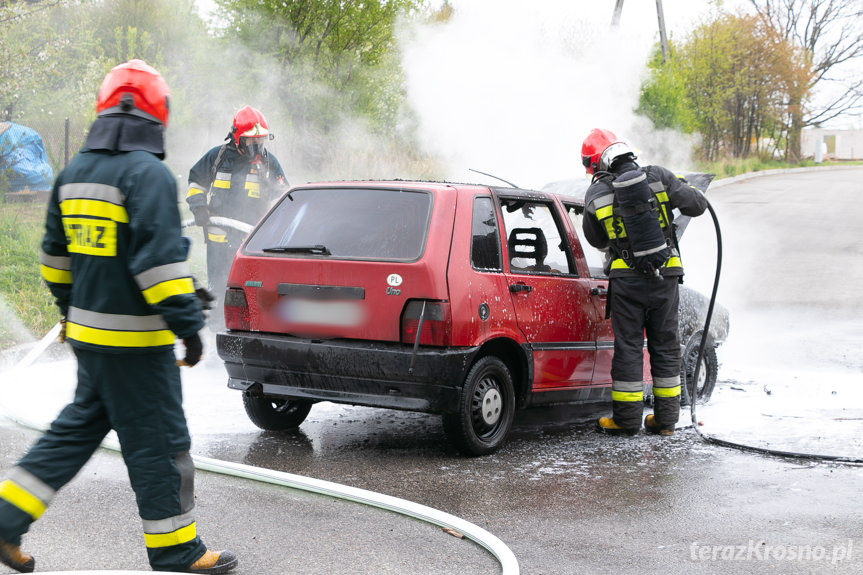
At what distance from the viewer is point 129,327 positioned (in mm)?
3297

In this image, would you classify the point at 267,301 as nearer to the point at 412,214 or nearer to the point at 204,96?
the point at 412,214

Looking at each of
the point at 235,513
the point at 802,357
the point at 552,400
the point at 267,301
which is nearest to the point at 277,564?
the point at 235,513

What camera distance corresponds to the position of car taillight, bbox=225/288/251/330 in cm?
554

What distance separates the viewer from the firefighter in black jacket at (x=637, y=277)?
6008 mm

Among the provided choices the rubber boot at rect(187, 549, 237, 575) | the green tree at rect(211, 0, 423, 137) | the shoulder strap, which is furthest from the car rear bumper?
the green tree at rect(211, 0, 423, 137)

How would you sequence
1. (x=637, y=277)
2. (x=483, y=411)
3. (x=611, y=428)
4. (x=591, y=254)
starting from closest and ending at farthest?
(x=483, y=411) < (x=637, y=277) < (x=611, y=428) < (x=591, y=254)

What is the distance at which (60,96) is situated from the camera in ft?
51.6

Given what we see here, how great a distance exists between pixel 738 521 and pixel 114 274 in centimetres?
288

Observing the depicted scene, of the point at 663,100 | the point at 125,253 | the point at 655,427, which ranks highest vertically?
the point at 663,100

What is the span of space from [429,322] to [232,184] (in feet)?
12.7

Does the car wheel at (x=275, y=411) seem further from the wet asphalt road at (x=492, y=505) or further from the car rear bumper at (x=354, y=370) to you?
the car rear bumper at (x=354, y=370)

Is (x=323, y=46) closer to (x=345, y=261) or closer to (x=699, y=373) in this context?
(x=699, y=373)

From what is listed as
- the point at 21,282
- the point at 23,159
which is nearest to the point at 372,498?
the point at 21,282

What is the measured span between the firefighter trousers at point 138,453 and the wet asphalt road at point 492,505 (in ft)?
1.30
